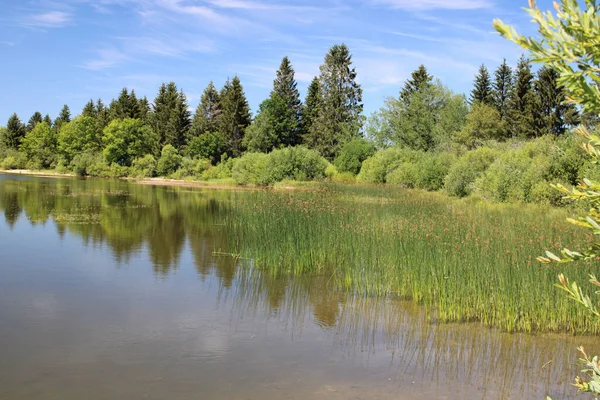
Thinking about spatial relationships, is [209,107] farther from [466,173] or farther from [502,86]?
[466,173]

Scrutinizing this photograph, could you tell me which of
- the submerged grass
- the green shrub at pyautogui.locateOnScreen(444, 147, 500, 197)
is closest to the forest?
the green shrub at pyautogui.locateOnScreen(444, 147, 500, 197)

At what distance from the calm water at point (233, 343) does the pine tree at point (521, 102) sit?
38.7 metres

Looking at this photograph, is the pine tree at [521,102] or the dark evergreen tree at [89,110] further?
the dark evergreen tree at [89,110]

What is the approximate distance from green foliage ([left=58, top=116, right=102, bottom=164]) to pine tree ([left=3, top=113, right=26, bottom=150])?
1593 centimetres

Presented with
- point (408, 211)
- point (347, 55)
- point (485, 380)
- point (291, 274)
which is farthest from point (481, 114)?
point (485, 380)

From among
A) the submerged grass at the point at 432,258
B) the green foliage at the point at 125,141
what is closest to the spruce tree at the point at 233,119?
the green foliage at the point at 125,141

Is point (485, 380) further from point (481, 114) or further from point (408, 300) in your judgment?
point (481, 114)

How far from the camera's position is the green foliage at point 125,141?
186 ft

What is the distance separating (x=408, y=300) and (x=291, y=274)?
2576mm

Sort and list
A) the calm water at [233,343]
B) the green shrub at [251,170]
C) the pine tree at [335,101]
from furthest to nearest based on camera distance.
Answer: the pine tree at [335,101]
the green shrub at [251,170]
the calm water at [233,343]

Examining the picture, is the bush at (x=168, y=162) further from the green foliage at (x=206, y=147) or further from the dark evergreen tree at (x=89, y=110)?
the dark evergreen tree at (x=89, y=110)

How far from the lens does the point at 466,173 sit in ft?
79.1

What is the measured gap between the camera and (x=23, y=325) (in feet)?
22.7

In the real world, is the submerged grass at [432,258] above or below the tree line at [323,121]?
below
